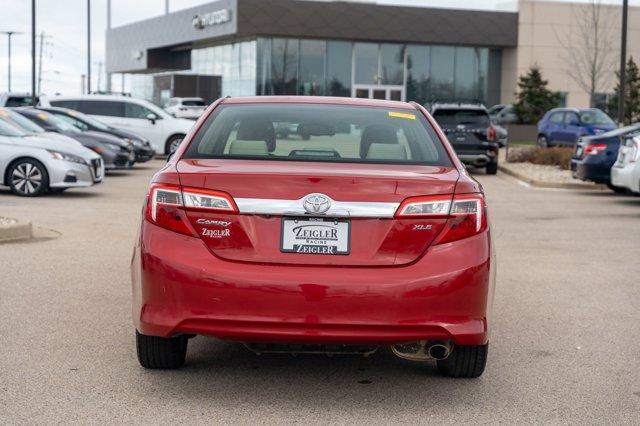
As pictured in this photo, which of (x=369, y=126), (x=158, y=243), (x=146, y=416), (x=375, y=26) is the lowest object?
(x=146, y=416)

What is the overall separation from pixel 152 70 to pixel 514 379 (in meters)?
79.5

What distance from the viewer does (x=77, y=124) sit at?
2452 cm

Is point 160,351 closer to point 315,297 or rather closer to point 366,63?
point 315,297

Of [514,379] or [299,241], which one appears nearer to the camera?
[299,241]

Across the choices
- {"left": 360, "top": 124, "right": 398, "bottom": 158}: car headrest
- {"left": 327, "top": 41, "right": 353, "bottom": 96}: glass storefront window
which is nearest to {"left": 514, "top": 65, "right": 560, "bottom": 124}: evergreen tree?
{"left": 327, "top": 41, "right": 353, "bottom": 96}: glass storefront window

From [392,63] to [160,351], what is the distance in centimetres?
5860

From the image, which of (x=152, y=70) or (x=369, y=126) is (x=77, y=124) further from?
(x=152, y=70)

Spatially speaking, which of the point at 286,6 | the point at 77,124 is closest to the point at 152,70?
the point at 286,6

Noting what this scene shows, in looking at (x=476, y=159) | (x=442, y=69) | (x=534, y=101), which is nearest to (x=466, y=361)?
(x=476, y=159)

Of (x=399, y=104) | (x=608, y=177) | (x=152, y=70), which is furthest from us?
(x=152, y=70)

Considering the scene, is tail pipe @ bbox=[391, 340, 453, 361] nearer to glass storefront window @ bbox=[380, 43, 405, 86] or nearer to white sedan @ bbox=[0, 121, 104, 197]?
white sedan @ bbox=[0, 121, 104, 197]

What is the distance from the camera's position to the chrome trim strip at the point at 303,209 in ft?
16.9

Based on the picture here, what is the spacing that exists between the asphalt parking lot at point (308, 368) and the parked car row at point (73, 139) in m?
7.17

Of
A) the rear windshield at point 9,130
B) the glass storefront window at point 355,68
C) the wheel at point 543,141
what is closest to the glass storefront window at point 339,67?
the glass storefront window at point 355,68
